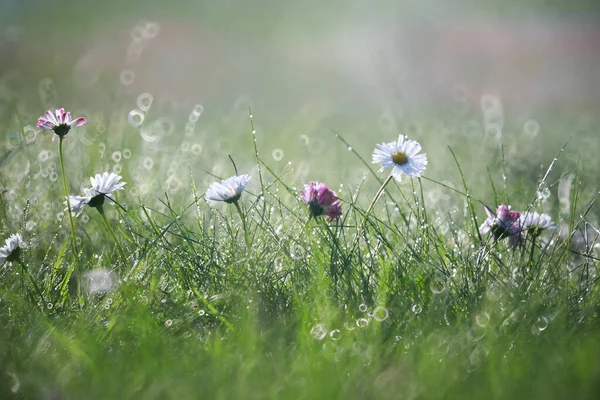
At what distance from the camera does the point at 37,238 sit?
213 centimetres

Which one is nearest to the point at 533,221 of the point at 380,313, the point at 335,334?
the point at 380,313

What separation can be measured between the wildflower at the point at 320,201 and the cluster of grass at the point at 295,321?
0.21ft

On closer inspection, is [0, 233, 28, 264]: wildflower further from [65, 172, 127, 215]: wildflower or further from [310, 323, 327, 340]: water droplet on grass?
[310, 323, 327, 340]: water droplet on grass

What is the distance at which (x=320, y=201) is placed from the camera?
187 cm

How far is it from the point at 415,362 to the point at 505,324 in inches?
10.7

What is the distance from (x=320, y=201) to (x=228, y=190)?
238 millimetres

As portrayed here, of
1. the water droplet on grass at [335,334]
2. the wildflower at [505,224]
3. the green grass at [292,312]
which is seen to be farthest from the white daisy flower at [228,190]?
the wildflower at [505,224]

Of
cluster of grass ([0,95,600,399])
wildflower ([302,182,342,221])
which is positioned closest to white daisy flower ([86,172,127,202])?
cluster of grass ([0,95,600,399])

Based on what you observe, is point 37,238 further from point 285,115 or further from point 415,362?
point 285,115

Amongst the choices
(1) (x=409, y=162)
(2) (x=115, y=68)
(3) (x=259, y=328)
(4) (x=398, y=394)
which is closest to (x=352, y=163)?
(2) (x=115, y=68)

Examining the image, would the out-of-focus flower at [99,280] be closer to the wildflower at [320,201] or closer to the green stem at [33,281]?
the green stem at [33,281]

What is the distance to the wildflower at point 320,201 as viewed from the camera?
186 centimetres

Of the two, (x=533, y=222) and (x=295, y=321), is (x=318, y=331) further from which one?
(x=533, y=222)

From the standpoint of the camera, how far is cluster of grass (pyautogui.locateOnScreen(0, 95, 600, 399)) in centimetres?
138
